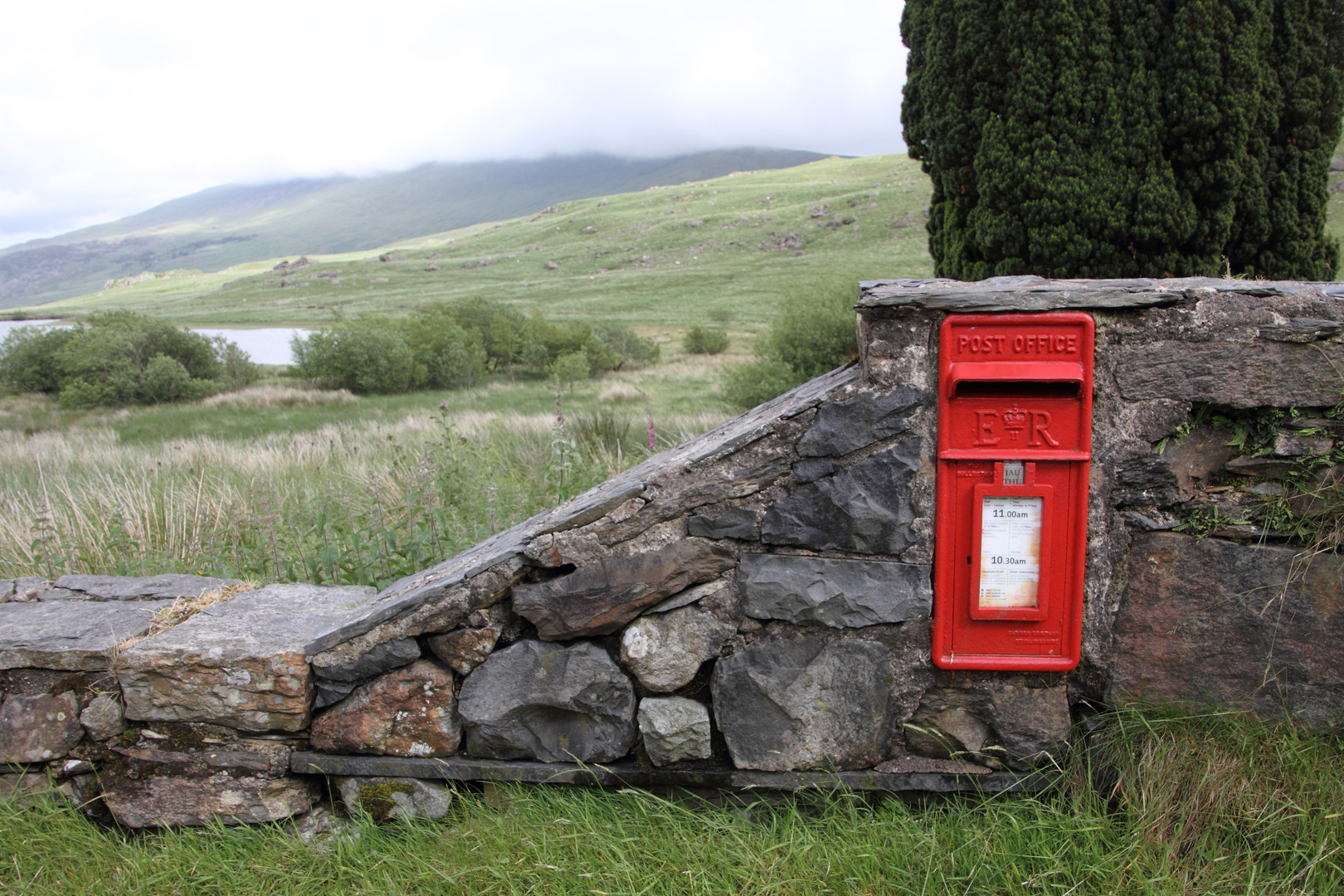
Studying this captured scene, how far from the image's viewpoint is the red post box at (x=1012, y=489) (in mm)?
2062

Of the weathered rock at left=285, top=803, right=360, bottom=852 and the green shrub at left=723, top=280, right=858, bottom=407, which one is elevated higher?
the green shrub at left=723, top=280, right=858, bottom=407

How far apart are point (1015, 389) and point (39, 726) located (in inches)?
125

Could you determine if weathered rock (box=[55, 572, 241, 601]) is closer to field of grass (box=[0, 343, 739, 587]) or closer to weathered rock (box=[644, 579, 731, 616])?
field of grass (box=[0, 343, 739, 587])

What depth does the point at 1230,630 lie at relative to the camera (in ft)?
7.01

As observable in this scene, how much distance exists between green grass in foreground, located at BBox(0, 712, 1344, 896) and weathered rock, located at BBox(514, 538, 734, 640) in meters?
0.53

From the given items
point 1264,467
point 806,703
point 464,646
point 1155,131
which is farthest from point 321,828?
point 1155,131

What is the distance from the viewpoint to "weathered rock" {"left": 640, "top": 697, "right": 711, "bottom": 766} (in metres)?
2.28

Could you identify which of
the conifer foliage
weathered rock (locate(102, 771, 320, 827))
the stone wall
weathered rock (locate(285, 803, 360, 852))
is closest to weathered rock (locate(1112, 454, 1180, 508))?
the stone wall

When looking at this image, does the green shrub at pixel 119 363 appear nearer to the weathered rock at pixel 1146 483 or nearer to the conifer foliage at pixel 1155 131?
the conifer foliage at pixel 1155 131

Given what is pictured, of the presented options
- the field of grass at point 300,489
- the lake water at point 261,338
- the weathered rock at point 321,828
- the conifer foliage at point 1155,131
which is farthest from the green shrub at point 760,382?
the lake water at point 261,338

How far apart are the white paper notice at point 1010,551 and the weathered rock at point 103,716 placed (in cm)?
270

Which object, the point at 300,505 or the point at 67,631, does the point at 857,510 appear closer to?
the point at 67,631

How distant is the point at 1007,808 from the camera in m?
2.16

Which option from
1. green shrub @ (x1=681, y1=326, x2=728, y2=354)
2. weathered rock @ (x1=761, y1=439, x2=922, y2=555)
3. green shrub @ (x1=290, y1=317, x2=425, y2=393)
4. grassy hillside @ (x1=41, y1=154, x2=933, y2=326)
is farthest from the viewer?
grassy hillside @ (x1=41, y1=154, x2=933, y2=326)
